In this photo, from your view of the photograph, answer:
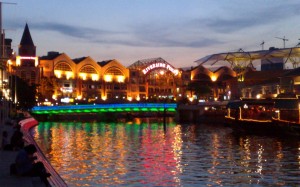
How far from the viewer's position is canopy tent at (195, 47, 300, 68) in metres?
140

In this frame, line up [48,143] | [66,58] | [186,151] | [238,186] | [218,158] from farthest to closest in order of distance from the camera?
[66,58], [48,143], [186,151], [218,158], [238,186]

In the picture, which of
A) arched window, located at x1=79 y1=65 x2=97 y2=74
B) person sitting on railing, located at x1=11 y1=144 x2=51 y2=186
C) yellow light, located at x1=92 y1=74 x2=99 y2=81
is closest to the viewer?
person sitting on railing, located at x1=11 y1=144 x2=51 y2=186

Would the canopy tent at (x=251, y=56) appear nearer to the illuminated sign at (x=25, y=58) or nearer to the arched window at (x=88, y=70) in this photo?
the arched window at (x=88, y=70)

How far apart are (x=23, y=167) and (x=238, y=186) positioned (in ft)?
41.7

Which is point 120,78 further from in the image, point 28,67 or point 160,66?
point 28,67

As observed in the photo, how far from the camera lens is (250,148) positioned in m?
53.1

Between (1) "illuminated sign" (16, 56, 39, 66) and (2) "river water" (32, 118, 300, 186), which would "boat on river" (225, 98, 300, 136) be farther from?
(1) "illuminated sign" (16, 56, 39, 66)

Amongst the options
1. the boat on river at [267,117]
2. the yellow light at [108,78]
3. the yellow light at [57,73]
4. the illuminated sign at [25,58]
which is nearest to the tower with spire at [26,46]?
the illuminated sign at [25,58]

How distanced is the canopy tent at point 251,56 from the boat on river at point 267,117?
47.4 meters

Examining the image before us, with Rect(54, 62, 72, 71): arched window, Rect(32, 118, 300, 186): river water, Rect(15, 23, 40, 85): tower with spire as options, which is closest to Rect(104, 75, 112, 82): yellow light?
Rect(54, 62, 72, 71): arched window

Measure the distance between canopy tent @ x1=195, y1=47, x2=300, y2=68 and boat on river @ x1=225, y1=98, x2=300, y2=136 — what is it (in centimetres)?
4736

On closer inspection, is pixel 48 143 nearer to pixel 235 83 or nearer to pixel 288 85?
pixel 288 85

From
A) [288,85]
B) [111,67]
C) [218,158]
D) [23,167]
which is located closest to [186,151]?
[218,158]

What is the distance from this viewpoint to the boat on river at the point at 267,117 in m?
69.3
